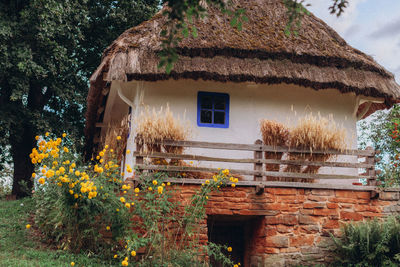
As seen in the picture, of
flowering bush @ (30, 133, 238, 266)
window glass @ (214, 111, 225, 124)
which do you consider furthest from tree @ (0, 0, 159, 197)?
window glass @ (214, 111, 225, 124)

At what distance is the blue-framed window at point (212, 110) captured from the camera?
27.1 feet

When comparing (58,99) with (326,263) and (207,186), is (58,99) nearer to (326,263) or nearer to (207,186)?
(207,186)

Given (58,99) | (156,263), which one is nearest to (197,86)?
(156,263)

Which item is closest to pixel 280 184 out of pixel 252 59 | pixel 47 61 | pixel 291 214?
pixel 291 214

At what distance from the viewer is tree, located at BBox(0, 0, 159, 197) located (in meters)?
10.5

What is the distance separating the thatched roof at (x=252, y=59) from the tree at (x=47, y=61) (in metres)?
2.70

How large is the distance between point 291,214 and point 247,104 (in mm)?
2407

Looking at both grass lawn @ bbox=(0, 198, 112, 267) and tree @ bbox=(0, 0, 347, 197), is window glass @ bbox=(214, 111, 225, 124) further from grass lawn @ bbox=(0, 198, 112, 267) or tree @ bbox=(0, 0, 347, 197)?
grass lawn @ bbox=(0, 198, 112, 267)

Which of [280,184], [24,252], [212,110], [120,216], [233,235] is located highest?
[212,110]

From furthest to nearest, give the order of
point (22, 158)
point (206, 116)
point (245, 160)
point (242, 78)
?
point (22, 158) < point (206, 116) < point (242, 78) < point (245, 160)

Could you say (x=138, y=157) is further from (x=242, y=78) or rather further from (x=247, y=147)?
(x=242, y=78)

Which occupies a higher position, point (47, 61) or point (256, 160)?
point (47, 61)

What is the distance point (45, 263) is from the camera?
5422 mm

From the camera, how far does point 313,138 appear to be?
7289 millimetres
